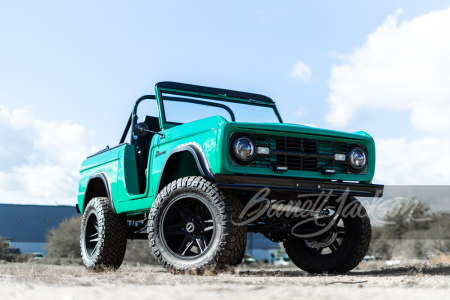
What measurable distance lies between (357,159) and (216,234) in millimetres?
1995

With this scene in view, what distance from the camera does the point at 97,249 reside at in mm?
7484

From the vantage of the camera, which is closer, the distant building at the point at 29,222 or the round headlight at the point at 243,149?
the round headlight at the point at 243,149

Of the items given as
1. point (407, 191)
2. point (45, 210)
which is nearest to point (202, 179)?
point (407, 191)

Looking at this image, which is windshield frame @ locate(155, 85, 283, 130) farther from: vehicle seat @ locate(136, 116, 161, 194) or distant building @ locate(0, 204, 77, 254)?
distant building @ locate(0, 204, 77, 254)

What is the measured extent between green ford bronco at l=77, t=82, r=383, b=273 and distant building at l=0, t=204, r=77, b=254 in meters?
33.0

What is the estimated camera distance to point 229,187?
16.7 feet

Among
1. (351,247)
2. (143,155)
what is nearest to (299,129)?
(351,247)

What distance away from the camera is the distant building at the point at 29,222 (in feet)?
126

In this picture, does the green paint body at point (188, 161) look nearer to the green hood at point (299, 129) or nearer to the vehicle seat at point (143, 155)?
the green hood at point (299, 129)

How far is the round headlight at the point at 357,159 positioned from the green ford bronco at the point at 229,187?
0.01 metres

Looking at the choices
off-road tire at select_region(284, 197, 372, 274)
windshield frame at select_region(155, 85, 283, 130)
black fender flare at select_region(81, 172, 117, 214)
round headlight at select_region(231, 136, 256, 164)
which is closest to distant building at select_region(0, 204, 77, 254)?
black fender flare at select_region(81, 172, 117, 214)

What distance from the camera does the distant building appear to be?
38.3 m

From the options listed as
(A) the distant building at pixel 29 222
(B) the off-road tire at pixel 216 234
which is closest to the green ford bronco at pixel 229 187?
(B) the off-road tire at pixel 216 234

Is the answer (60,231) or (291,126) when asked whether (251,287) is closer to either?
(291,126)
